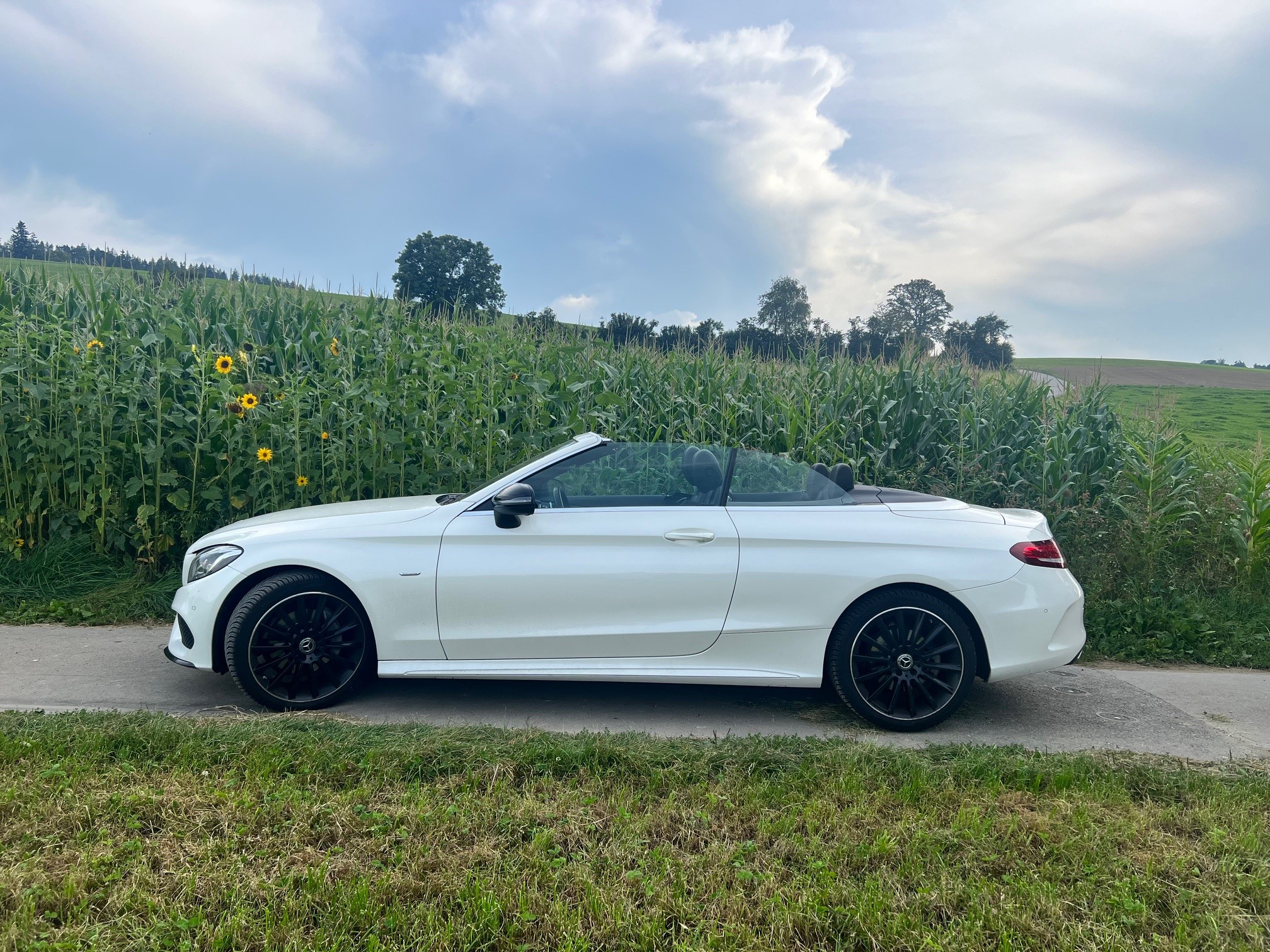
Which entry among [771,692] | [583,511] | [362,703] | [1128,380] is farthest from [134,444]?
[1128,380]

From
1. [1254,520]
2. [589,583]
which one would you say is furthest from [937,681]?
[1254,520]

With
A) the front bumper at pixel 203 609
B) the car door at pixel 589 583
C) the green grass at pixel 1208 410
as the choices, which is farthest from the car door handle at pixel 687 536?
the green grass at pixel 1208 410

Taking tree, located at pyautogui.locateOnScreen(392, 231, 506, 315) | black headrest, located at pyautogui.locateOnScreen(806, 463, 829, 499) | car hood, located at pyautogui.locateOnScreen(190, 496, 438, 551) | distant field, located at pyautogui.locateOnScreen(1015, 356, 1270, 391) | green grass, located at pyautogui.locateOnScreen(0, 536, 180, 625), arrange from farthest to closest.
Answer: tree, located at pyautogui.locateOnScreen(392, 231, 506, 315) → distant field, located at pyautogui.locateOnScreen(1015, 356, 1270, 391) → green grass, located at pyautogui.locateOnScreen(0, 536, 180, 625) → black headrest, located at pyautogui.locateOnScreen(806, 463, 829, 499) → car hood, located at pyautogui.locateOnScreen(190, 496, 438, 551)

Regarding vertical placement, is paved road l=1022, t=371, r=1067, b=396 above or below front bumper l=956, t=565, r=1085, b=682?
above

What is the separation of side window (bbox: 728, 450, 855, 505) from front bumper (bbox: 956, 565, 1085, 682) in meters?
0.82

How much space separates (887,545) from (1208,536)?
528 centimetres

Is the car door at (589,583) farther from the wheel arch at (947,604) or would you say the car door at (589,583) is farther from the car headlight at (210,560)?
the car headlight at (210,560)

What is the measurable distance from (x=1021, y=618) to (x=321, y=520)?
357 cm

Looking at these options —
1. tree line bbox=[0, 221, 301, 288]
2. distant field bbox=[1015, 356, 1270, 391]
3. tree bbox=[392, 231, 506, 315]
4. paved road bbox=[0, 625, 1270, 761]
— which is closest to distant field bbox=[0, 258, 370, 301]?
tree line bbox=[0, 221, 301, 288]

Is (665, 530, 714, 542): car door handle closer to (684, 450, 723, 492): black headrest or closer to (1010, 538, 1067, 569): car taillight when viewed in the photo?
(684, 450, 723, 492): black headrest

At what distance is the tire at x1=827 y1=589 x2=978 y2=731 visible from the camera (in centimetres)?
→ 448

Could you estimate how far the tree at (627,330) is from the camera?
10898 millimetres

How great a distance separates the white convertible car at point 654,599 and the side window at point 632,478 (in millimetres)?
23

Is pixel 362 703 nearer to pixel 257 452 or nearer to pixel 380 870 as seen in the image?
pixel 380 870
